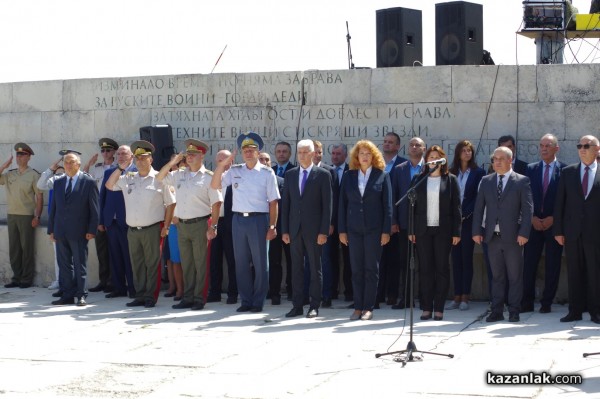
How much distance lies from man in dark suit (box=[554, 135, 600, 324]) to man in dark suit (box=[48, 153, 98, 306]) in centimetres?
532

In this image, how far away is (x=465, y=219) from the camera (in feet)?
36.4

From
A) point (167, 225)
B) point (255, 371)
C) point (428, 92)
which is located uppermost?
point (428, 92)

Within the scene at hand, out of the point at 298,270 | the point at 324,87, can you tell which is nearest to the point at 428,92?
the point at 324,87

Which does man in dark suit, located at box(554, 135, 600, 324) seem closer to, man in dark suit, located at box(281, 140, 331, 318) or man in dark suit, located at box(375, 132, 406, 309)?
man in dark suit, located at box(375, 132, 406, 309)

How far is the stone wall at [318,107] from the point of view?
1209cm

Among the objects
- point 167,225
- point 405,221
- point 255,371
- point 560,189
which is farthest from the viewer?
point 167,225

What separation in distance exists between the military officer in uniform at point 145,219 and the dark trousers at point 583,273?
4.48 metres

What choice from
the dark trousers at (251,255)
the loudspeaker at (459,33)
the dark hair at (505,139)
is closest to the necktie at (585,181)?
the dark hair at (505,139)

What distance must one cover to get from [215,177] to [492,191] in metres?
3.00

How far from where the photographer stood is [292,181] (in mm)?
10844

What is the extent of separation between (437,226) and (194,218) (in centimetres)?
277

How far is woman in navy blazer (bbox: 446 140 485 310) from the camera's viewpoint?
11.1 m

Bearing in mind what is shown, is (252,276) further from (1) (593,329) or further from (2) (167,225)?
(1) (593,329)

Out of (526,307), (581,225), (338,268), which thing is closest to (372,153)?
(338,268)
